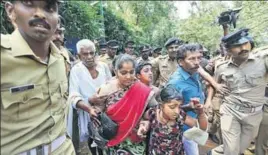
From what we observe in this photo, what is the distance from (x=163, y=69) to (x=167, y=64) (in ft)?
0.64

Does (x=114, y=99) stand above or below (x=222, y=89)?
above

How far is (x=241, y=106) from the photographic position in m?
4.11

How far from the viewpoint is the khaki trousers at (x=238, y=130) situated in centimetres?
408

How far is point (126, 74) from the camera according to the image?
296cm

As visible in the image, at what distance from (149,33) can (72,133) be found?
2100cm

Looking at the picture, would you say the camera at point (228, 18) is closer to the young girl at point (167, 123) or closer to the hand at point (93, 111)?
the young girl at point (167, 123)

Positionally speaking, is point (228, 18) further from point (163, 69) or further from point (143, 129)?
point (143, 129)

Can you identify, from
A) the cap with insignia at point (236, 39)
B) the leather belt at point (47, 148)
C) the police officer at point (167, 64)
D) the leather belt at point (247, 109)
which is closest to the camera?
the leather belt at point (47, 148)

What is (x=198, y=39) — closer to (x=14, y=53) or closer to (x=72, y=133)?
(x=72, y=133)

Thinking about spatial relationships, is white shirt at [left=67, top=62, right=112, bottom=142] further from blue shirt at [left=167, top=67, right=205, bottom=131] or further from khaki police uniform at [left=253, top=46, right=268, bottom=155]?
khaki police uniform at [left=253, top=46, right=268, bottom=155]

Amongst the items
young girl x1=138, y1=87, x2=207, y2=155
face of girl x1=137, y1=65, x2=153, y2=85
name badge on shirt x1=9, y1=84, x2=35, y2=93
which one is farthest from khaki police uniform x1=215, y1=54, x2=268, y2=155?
name badge on shirt x1=9, y1=84, x2=35, y2=93

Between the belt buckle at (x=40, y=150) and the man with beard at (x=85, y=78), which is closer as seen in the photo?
the belt buckle at (x=40, y=150)

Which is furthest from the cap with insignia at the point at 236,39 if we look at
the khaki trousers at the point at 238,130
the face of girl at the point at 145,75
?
the face of girl at the point at 145,75

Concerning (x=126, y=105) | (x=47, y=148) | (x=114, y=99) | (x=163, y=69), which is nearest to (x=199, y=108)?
(x=126, y=105)
